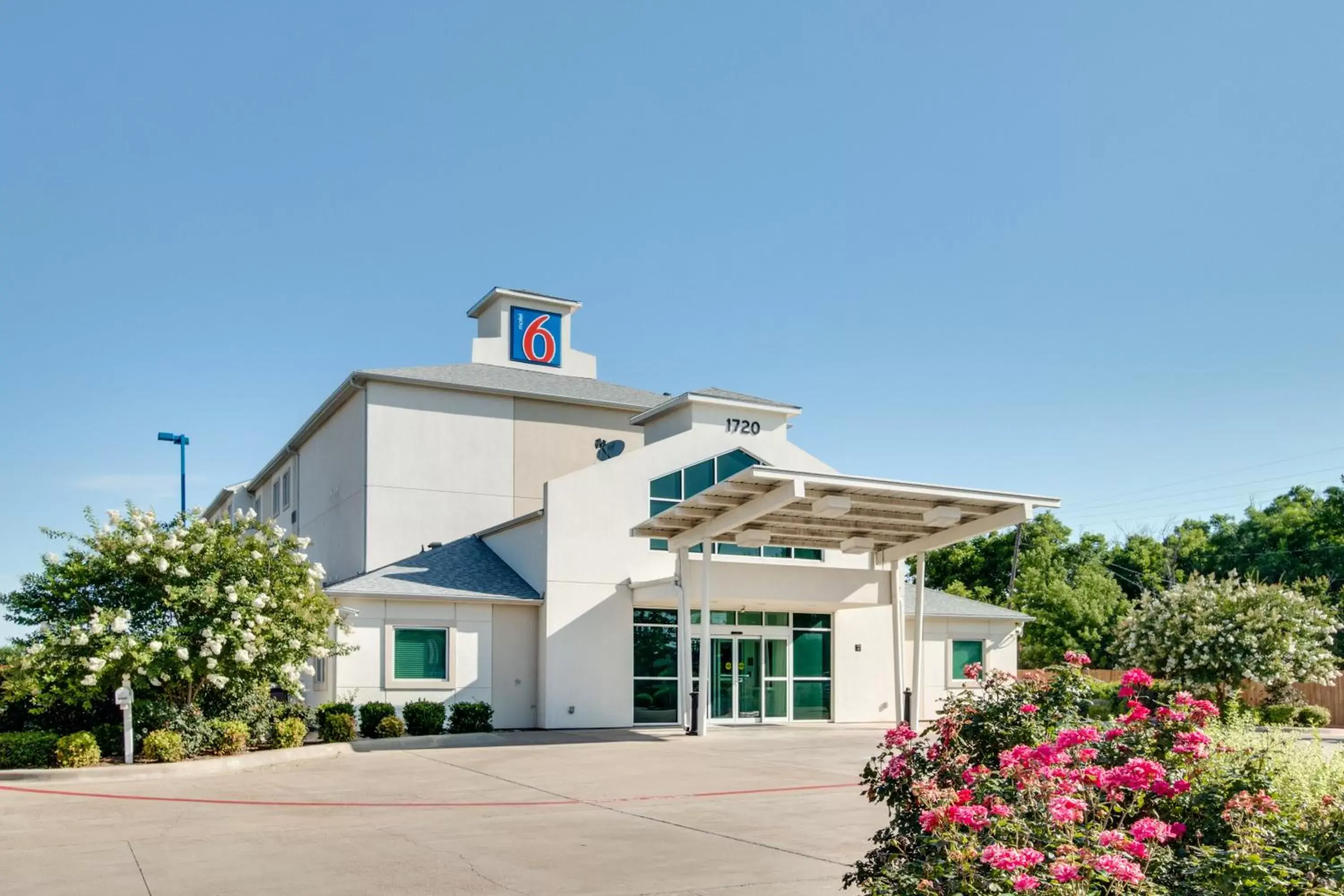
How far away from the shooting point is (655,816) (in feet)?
45.4

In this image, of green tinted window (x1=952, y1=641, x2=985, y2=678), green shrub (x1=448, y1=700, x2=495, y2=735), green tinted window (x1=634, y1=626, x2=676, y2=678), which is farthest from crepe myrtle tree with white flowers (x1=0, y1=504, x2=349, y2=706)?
green tinted window (x1=952, y1=641, x2=985, y2=678)

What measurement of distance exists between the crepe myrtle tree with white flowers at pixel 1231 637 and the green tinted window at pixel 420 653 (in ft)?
56.5

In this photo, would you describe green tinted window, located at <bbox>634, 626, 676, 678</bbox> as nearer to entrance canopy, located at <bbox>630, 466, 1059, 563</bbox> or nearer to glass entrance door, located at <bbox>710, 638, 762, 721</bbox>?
glass entrance door, located at <bbox>710, 638, 762, 721</bbox>

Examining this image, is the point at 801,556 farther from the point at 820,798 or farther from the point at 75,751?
the point at 75,751

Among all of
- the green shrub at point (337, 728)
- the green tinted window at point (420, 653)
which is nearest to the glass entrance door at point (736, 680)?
the green tinted window at point (420, 653)

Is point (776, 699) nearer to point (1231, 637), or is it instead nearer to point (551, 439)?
point (551, 439)

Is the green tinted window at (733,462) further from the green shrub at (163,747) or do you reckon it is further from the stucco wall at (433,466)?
the green shrub at (163,747)

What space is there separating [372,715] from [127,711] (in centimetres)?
622

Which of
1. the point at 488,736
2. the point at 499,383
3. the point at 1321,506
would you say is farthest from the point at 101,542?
the point at 1321,506

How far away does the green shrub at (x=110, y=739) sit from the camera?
19.7 meters

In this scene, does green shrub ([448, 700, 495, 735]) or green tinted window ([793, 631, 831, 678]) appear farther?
green tinted window ([793, 631, 831, 678])

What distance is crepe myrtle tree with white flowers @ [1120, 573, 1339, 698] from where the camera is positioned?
92.5 ft

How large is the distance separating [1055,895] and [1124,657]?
27760 millimetres

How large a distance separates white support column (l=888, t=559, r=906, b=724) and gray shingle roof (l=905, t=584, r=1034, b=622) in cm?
422
